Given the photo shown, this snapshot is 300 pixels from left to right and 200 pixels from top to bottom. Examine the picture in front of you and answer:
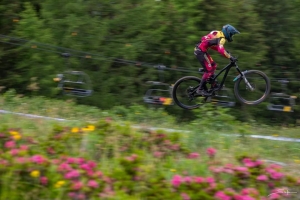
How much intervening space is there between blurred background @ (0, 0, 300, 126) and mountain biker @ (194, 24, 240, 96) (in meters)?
3.01

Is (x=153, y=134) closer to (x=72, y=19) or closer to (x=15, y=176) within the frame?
(x=15, y=176)

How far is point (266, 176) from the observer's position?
14.6 ft

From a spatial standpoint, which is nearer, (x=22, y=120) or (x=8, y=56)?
(x=22, y=120)

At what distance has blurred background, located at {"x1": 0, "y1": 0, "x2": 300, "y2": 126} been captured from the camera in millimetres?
13352

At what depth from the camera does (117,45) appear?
13609mm

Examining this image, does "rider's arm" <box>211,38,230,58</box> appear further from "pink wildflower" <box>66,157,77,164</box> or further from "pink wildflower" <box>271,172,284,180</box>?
"pink wildflower" <box>66,157,77,164</box>

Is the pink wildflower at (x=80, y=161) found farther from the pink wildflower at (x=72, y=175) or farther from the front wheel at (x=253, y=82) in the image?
the front wheel at (x=253, y=82)

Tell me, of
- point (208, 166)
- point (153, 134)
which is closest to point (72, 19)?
point (153, 134)

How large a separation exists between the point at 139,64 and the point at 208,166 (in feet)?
28.6

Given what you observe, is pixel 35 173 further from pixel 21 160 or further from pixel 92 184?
pixel 92 184

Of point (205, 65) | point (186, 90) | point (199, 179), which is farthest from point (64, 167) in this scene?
point (186, 90)

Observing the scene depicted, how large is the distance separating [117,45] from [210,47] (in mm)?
4354

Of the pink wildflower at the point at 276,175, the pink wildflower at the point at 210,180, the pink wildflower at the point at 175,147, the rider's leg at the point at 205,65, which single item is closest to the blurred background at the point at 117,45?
the rider's leg at the point at 205,65

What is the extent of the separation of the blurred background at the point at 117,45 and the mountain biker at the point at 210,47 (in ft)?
9.87
